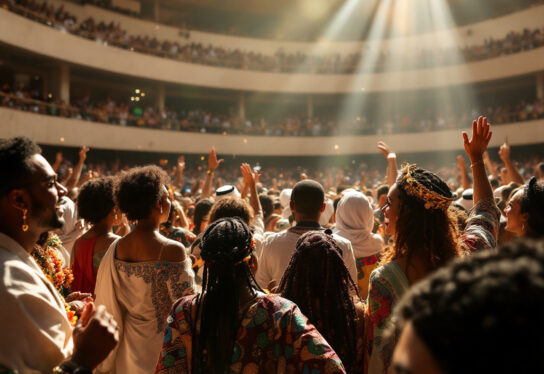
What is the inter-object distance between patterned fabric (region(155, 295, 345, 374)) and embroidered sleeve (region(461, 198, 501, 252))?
3.46ft

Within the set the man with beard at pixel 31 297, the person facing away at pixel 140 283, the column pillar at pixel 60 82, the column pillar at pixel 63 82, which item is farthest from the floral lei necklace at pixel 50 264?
the column pillar at pixel 63 82

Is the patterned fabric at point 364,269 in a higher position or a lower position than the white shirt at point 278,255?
lower

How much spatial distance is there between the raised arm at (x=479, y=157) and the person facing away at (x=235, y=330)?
1.54 meters

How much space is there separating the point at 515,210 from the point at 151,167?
222 centimetres

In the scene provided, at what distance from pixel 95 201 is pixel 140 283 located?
107 centimetres

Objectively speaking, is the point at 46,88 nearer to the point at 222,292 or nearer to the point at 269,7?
the point at 269,7

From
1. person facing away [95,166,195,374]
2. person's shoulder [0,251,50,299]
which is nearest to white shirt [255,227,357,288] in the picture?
person facing away [95,166,195,374]

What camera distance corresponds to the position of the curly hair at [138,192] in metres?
2.84

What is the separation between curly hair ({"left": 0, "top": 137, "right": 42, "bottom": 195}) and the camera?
181 centimetres

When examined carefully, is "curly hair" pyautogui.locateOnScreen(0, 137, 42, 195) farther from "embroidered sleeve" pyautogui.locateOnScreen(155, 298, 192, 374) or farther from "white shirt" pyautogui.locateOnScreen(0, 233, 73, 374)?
"embroidered sleeve" pyautogui.locateOnScreen(155, 298, 192, 374)

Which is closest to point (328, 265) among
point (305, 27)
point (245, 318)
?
point (245, 318)

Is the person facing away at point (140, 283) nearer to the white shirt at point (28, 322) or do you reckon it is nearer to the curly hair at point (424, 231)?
the white shirt at point (28, 322)

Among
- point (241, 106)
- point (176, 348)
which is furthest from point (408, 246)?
point (241, 106)

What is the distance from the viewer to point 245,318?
1.86 metres
